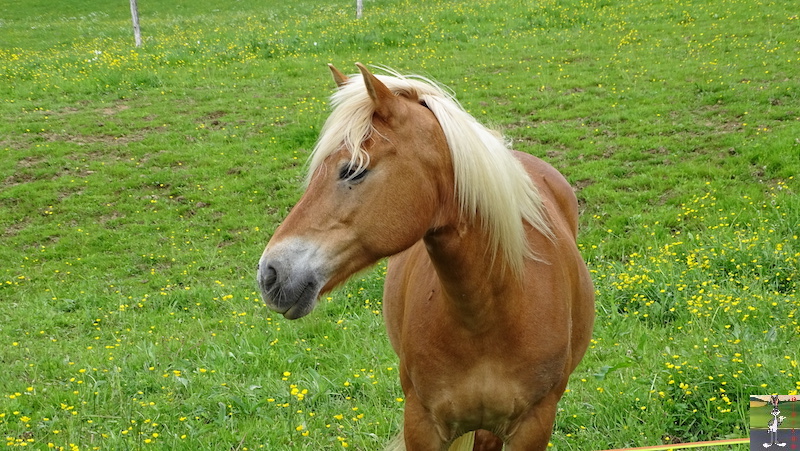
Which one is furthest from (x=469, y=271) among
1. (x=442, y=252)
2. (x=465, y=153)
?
(x=465, y=153)

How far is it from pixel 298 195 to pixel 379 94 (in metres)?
6.84

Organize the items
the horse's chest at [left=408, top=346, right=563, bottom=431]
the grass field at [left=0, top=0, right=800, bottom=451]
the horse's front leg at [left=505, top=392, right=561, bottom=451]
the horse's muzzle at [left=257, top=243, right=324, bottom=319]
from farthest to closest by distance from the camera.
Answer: the grass field at [left=0, top=0, right=800, bottom=451] < the horse's front leg at [left=505, top=392, right=561, bottom=451] < the horse's chest at [left=408, top=346, right=563, bottom=431] < the horse's muzzle at [left=257, top=243, right=324, bottom=319]

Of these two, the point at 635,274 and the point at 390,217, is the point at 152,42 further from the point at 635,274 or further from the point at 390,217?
the point at 390,217

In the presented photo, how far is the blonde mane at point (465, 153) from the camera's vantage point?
2227mm

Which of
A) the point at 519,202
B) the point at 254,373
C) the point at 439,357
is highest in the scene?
the point at 519,202

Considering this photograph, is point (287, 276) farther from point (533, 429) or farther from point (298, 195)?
point (298, 195)

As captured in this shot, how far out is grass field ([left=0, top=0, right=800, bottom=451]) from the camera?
4.21 m

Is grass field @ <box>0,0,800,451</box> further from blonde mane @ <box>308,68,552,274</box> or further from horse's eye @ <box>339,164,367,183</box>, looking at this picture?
horse's eye @ <box>339,164,367,183</box>

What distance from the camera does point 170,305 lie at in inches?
255

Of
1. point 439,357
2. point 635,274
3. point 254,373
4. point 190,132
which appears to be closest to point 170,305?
point 254,373

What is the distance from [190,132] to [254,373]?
7.16 meters

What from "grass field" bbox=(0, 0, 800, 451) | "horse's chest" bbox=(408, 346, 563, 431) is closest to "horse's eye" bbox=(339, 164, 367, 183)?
"horse's chest" bbox=(408, 346, 563, 431)

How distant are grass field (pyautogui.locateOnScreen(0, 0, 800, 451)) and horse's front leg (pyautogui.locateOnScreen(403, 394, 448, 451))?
3.93 feet

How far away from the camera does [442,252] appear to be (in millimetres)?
2424
